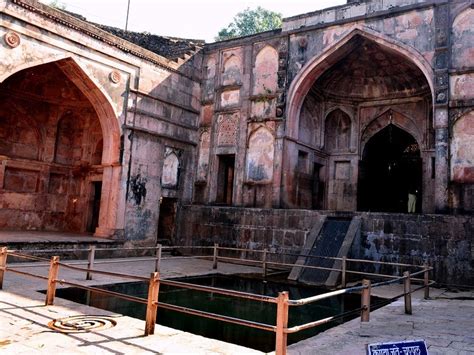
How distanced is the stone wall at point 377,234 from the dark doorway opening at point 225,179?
161cm

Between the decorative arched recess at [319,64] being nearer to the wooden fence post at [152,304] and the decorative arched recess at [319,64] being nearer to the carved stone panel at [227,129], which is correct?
the carved stone panel at [227,129]

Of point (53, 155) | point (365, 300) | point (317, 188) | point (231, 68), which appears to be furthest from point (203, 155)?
point (365, 300)

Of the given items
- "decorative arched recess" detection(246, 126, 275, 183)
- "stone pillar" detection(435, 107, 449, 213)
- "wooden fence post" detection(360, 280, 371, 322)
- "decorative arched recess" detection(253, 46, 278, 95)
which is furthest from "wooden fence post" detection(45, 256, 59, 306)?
"decorative arched recess" detection(253, 46, 278, 95)

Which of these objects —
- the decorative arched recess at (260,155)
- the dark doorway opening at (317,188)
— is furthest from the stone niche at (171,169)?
the dark doorway opening at (317,188)

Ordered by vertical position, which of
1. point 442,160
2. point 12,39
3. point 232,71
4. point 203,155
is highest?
point 232,71

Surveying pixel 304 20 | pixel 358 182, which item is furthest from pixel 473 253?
pixel 304 20

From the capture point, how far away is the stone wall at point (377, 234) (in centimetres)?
1016

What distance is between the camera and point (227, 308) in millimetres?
7266

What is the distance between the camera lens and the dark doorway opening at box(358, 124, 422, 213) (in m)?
17.2

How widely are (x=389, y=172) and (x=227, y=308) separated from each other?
42.4 feet

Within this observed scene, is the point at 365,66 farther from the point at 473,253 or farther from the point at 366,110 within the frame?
the point at 473,253

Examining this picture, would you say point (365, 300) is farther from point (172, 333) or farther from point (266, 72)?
point (266, 72)

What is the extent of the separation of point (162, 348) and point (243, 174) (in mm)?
11274

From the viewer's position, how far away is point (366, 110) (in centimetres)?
1714
